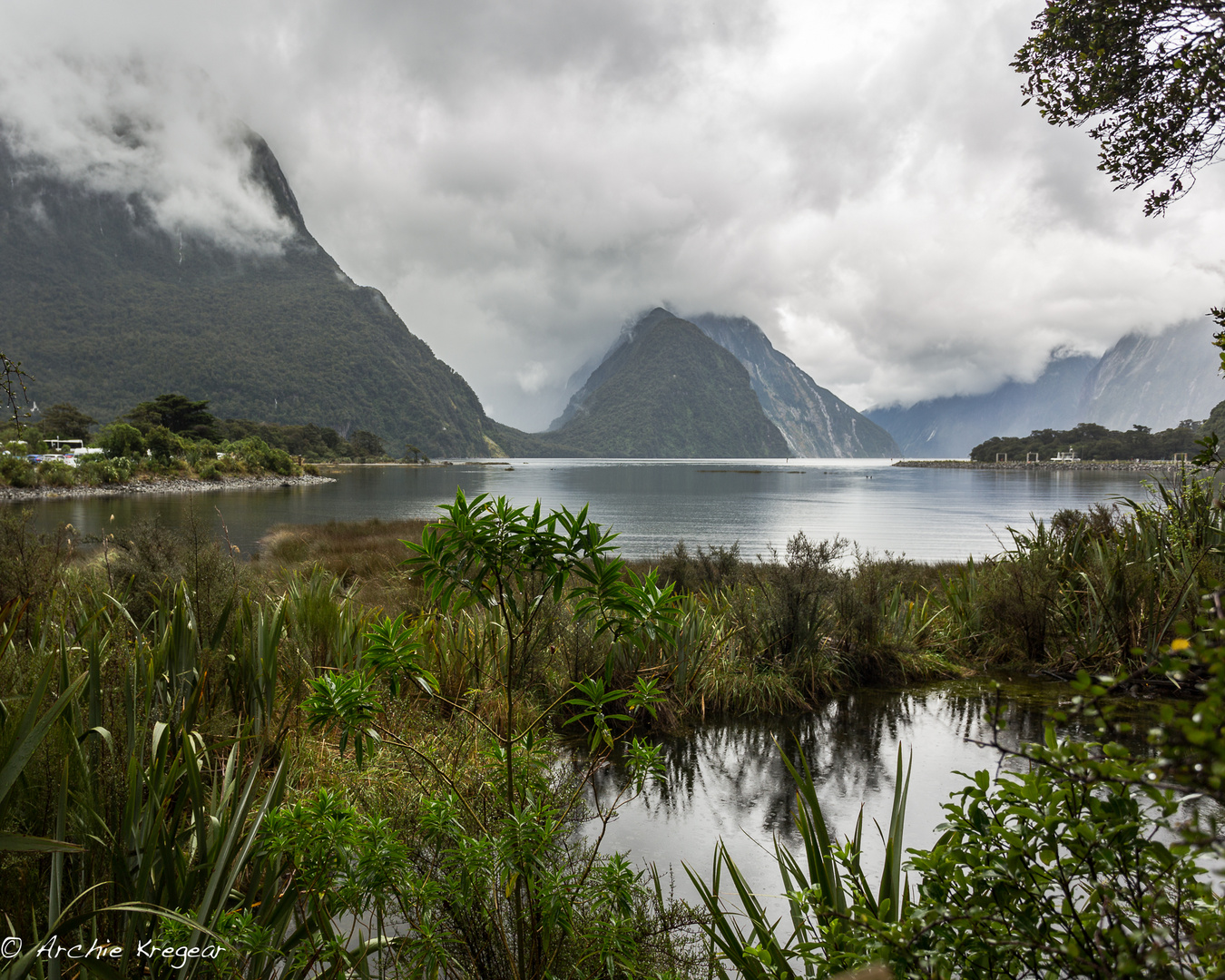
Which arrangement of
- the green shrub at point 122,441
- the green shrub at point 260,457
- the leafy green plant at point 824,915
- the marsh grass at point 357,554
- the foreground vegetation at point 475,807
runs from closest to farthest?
the foreground vegetation at point 475,807, the leafy green plant at point 824,915, the marsh grass at point 357,554, the green shrub at point 122,441, the green shrub at point 260,457

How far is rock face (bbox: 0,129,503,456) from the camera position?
4441 inches

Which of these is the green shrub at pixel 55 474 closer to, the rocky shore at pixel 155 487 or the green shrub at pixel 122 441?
the rocky shore at pixel 155 487

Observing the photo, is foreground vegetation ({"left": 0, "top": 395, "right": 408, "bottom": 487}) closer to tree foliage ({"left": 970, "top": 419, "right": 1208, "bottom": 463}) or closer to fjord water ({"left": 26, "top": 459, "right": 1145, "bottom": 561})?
fjord water ({"left": 26, "top": 459, "right": 1145, "bottom": 561})

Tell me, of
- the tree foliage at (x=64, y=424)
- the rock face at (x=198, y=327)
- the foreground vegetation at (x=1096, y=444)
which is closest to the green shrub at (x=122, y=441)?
the tree foliage at (x=64, y=424)

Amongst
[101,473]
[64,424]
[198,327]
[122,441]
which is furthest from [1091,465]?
[198,327]

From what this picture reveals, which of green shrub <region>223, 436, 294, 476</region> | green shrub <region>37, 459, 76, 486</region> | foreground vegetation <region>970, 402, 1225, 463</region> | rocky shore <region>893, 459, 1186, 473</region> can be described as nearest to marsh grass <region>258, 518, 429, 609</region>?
green shrub <region>37, 459, 76, 486</region>

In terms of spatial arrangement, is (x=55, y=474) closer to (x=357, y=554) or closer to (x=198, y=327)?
(x=357, y=554)

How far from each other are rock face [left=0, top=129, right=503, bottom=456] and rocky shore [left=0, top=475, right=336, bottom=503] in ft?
204

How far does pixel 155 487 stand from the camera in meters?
44.5

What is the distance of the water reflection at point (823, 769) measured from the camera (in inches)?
125

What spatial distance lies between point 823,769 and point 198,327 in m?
163

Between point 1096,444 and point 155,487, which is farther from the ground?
point 1096,444

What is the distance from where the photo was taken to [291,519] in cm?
2952

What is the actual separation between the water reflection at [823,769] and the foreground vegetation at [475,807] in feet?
0.82
